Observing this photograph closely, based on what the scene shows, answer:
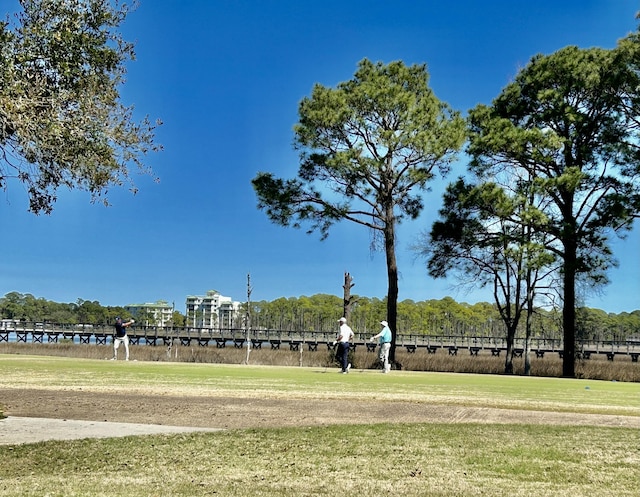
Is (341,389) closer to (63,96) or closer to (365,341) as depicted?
(63,96)

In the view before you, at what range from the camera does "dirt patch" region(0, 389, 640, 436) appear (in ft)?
34.5

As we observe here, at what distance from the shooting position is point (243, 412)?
1138 cm

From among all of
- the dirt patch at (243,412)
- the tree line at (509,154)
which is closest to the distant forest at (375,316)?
the tree line at (509,154)

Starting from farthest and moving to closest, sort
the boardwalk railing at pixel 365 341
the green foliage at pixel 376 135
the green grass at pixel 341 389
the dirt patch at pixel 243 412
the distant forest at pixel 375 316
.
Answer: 1. the distant forest at pixel 375 316
2. the boardwalk railing at pixel 365 341
3. the green foliage at pixel 376 135
4. the green grass at pixel 341 389
5. the dirt patch at pixel 243 412

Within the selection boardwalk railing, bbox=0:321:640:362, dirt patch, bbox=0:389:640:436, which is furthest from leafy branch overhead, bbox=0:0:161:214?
boardwalk railing, bbox=0:321:640:362

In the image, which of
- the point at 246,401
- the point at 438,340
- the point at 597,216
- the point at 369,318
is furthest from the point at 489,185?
the point at 369,318

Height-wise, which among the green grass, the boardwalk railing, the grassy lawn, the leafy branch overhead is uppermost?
the leafy branch overhead

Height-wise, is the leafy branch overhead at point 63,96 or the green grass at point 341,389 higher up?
the leafy branch overhead at point 63,96

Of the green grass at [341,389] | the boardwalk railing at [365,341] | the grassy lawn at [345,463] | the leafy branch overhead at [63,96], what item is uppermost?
the leafy branch overhead at [63,96]

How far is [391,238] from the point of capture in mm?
28656

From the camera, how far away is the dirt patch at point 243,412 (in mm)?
10516

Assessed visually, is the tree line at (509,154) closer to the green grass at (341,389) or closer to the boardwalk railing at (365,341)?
the green grass at (341,389)

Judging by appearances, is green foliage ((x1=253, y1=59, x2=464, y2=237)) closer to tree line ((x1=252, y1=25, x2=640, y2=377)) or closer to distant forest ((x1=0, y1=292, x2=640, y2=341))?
tree line ((x1=252, y1=25, x2=640, y2=377))

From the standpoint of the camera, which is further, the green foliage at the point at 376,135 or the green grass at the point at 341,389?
the green foliage at the point at 376,135
